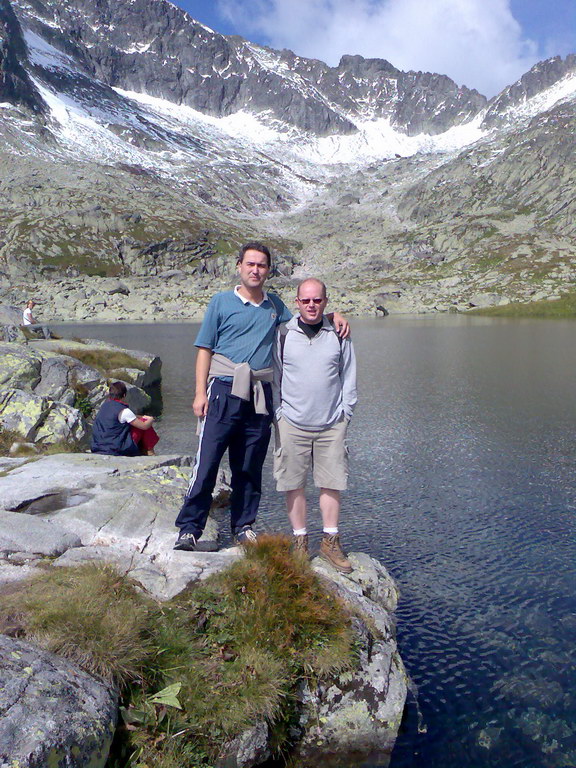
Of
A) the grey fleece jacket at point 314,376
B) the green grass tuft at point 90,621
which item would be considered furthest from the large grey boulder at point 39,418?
the green grass tuft at point 90,621

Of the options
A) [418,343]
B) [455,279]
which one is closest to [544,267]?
[455,279]

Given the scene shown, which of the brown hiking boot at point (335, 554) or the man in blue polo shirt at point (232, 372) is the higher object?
the man in blue polo shirt at point (232, 372)

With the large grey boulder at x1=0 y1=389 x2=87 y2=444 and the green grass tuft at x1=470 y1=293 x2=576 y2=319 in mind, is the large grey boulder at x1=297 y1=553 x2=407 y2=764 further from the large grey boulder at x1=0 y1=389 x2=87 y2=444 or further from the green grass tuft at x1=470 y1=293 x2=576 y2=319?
the green grass tuft at x1=470 y1=293 x2=576 y2=319

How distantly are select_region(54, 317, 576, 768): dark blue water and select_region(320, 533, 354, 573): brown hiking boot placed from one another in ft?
4.42

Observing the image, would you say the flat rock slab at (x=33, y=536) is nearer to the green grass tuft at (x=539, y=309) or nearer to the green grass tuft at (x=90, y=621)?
the green grass tuft at (x=90, y=621)

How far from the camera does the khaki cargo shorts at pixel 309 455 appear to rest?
8047mm

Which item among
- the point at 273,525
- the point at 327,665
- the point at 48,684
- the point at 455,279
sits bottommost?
the point at 273,525

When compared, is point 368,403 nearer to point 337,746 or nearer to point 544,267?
point 337,746

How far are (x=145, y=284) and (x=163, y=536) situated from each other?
16223 centimetres

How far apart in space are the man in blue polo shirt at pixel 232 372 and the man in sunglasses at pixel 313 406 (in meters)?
0.28

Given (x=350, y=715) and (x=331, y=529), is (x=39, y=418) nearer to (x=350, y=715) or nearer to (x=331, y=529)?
(x=331, y=529)

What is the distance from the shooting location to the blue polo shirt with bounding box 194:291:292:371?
789cm

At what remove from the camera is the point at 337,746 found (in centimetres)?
580

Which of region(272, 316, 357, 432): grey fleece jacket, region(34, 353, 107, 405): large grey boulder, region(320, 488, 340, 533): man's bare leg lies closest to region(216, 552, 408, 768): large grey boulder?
region(320, 488, 340, 533): man's bare leg
